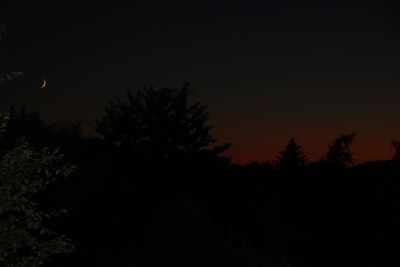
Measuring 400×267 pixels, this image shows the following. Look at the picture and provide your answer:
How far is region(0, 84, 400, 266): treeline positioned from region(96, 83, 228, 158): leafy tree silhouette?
17666 millimetres

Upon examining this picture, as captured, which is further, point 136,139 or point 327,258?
point 136,139

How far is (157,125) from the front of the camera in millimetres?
66000

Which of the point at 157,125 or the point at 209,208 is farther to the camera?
the point at 157,125

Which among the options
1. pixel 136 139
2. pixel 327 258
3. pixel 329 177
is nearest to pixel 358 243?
pixel 327 258

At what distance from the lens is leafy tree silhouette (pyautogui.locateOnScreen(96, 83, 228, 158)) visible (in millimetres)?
63656

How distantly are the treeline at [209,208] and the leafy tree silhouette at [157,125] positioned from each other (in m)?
17.7

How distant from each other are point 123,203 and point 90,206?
2.00m

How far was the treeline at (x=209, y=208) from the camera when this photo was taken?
2188 cm

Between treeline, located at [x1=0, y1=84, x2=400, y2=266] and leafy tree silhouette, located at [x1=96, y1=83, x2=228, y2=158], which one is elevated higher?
leafy tree silhouette, located at [x1=96, y1=83, x2=228, y2=158]

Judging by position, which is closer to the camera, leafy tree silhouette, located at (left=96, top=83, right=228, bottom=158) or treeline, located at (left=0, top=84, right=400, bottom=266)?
treeline, located at (left=0, top=84, right=400, bottom=266)

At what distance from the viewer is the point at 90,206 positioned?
2908cm

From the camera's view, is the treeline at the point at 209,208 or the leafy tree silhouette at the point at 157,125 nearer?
the treeline at the point at 209,208

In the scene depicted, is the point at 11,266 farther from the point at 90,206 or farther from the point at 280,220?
the point at 280,220

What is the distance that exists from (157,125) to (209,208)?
32043 millimetres
